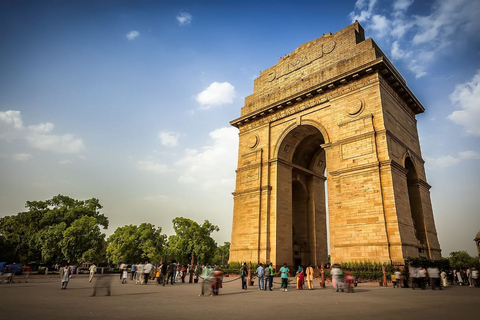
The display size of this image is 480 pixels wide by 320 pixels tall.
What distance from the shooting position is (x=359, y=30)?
73.0ft

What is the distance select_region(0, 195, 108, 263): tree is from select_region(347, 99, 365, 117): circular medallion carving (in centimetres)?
3043

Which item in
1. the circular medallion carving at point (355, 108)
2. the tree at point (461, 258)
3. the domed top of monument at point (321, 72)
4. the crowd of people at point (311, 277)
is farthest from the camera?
the tree at point (461, 258)

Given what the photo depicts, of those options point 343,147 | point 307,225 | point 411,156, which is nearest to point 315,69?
point 343,147

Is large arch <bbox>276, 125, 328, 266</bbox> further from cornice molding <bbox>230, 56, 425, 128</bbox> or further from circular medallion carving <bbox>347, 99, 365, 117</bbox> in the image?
circular medallion carving <bbox>347, 99, 365, 117</bbox>

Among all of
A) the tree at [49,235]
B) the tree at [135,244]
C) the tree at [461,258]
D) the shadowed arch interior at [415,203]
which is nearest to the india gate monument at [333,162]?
the shadowed arch interior at [415,203]

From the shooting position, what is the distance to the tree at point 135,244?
42.8 meters

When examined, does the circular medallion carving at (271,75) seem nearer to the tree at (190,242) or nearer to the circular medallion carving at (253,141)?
Result: the circular medallion carving at (253,141)

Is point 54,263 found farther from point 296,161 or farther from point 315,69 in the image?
point 315,69

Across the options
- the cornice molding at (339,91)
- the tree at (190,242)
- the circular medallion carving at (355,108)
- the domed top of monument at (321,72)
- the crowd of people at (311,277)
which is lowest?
the crowd of people at (311,277)

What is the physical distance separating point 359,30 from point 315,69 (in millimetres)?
4466

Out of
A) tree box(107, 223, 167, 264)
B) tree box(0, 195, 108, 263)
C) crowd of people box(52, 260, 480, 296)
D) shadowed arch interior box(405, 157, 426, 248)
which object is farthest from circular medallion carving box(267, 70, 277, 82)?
tree box(107, 223, 167, 264)

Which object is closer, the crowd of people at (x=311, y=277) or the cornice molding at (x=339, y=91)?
the crowd of people at (x=311, y=277)

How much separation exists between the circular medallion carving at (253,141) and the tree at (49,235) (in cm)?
2178

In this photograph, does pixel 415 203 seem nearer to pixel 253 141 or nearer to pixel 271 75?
pixel 253 141
